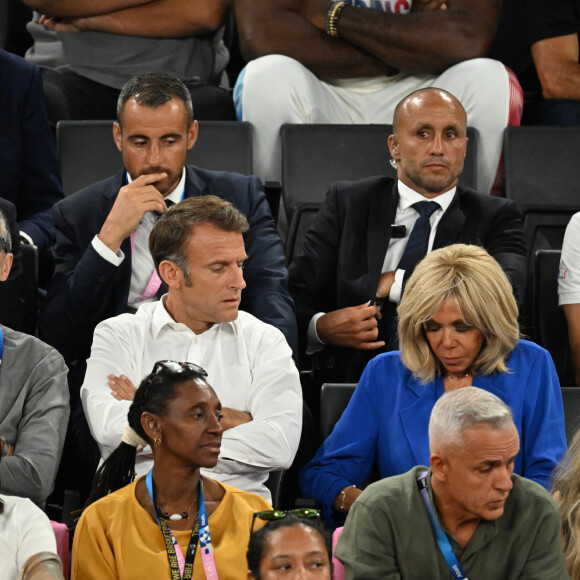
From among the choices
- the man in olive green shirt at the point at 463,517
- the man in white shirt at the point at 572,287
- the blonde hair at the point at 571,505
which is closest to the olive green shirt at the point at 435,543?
the man in olive green shirt at the point at 463,517

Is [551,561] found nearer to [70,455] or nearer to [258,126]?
[70,455]

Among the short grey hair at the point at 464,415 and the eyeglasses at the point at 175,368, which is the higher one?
the eyeglasses at the point at 175,368

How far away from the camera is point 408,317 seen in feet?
9.83

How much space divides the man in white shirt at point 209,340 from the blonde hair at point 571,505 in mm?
659

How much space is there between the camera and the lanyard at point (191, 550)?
246 cm

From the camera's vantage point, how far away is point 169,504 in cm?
256

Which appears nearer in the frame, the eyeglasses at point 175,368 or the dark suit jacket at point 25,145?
the eyeglasses at point 175,368

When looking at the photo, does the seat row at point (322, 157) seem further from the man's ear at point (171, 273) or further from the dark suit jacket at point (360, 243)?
the man's ear at point (171, 273)

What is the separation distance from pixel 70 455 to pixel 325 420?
765mm

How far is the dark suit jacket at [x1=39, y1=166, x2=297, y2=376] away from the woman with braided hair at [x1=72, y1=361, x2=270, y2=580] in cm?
78

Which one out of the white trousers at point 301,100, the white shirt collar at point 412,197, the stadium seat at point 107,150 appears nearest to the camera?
the white shirt collar at point 412,197

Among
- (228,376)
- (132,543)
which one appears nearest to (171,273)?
(228,376)

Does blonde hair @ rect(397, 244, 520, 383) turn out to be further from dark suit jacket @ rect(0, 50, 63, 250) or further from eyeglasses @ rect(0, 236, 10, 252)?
dark suit jacket @ rect(0, 50, 63, 250)

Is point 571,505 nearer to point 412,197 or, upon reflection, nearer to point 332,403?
point 332,403
